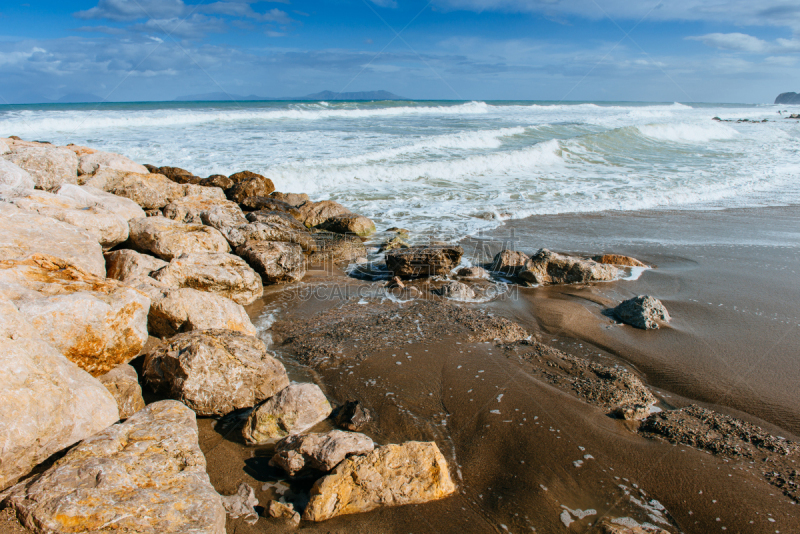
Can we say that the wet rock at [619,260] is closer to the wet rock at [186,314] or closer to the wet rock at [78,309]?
the wet rock at [186,314]

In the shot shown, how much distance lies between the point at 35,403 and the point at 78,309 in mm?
809

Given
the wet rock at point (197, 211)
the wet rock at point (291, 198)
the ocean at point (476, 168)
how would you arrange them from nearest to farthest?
1. the wet rock at point (197, 211)
2. the wet rock at point (291, 198)
3. the ocean at point (476, 168)

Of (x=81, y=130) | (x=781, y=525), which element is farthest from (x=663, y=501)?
(x=81, y=130)

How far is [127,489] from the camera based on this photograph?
75.6 inches

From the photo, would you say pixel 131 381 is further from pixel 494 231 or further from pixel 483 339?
pixel 494 231

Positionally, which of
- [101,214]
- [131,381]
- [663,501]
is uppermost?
[101,214]

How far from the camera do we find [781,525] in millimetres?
2209

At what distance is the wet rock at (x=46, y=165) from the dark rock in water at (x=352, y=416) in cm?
508

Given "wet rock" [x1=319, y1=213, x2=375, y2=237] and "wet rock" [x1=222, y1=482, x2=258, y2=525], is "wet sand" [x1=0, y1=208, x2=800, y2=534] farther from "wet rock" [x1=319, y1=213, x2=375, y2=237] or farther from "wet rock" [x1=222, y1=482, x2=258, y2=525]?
"wet rock" [x1=319, y1=213, x2=375, y2=237]

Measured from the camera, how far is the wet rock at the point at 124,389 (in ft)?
8.87

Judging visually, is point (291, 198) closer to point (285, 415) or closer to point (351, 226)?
point (351, 226)

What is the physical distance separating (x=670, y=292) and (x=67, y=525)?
222 inches

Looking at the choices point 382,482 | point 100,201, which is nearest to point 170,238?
point 100,201

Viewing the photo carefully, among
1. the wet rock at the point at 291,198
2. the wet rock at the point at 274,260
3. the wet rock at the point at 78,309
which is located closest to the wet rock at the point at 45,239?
the wet rock at the point at 78,309
